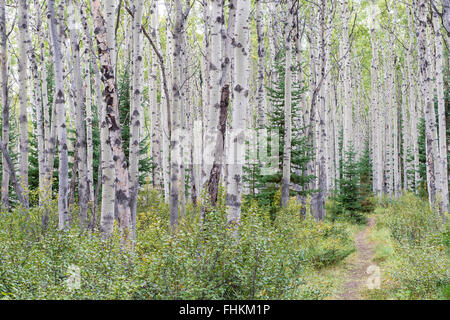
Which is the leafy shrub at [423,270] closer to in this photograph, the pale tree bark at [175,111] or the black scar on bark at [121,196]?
the black scar on bark at [121,196]

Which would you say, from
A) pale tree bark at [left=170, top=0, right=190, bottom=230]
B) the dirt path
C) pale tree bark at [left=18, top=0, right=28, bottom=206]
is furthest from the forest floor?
pale tree bark at [left=18, top=0, right=28, bottom=206]

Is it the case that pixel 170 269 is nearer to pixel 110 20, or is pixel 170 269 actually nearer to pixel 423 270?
pixel 423 270

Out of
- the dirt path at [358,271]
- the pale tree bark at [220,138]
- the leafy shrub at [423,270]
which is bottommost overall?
the dirt path at [358,271]

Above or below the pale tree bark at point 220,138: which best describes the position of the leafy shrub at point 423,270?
below

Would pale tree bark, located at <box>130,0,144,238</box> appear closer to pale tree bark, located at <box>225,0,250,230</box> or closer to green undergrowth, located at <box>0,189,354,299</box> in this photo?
pale tree bark, located at <box>225,0,250,230</box>

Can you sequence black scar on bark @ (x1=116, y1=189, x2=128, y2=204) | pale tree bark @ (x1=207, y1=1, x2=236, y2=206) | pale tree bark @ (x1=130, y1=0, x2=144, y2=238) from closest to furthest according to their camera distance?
black scar on bark @ (x1=116, y1=189, x2=128, y2=204), pale tree bark @ (x1=207, y1=1, x2=236, y2=206), pale tree bark @ (x1=130, y1=0, x2=144, y2=238)

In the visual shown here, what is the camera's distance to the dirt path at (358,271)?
5871mm

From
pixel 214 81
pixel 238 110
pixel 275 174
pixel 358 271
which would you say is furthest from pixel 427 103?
pixel 238 110

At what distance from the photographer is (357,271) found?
7215mm

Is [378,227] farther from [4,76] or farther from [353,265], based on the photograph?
[4,76]

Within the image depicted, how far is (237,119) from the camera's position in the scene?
558 cm

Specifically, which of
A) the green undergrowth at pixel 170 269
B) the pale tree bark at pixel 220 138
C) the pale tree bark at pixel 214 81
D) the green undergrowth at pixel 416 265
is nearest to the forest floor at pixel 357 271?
the green undergrowth at pixel 416 265

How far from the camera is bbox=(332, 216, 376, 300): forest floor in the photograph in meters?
5.86

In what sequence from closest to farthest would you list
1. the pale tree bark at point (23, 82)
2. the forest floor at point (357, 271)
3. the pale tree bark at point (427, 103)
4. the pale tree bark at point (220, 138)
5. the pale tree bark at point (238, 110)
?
the pale tree bark at point (238, 110), the forest floor at point (357, 271), the pale tree bark at point (220, 138), the pale tree bark at point (23, 82), the pale tree bark at point (427, 103)
